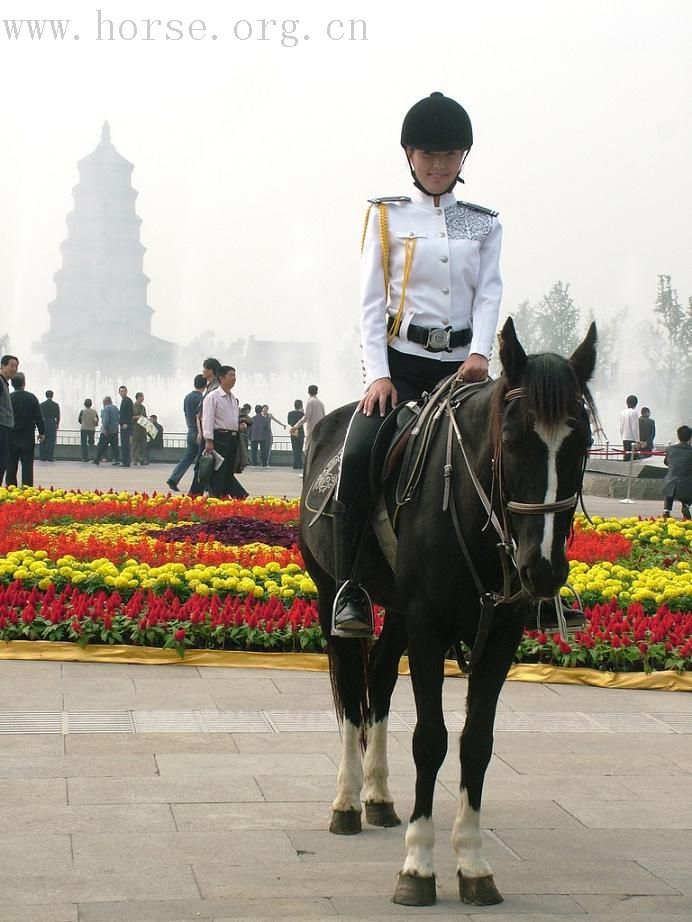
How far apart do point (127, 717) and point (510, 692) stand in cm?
239

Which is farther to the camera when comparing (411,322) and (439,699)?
(411,322)

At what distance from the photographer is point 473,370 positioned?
559 cm

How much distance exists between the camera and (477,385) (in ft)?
17.7

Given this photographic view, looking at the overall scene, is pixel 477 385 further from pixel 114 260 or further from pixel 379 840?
pixel 114 260

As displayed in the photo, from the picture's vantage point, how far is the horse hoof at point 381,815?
227 inches

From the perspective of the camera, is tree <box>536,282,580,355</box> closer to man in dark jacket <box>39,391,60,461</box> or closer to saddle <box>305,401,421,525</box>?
man in dark jacket <box>39,391,60,461</box>

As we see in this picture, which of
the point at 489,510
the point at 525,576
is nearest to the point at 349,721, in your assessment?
the point at 489,510

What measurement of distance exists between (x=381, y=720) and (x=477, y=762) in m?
1.05

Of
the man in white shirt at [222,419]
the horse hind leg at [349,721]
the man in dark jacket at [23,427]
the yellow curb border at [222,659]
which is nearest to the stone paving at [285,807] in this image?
the horse hind leg at [349,721]

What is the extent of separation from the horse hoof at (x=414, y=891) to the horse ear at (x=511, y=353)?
1765 millimetres

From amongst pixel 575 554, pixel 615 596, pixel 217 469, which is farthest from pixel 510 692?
pixel 217 469

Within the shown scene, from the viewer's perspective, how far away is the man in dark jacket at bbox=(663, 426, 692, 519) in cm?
1956

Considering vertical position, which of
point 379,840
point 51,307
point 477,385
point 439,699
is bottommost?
point 379,840

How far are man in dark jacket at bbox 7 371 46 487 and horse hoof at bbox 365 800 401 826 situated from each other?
49.3 ft
